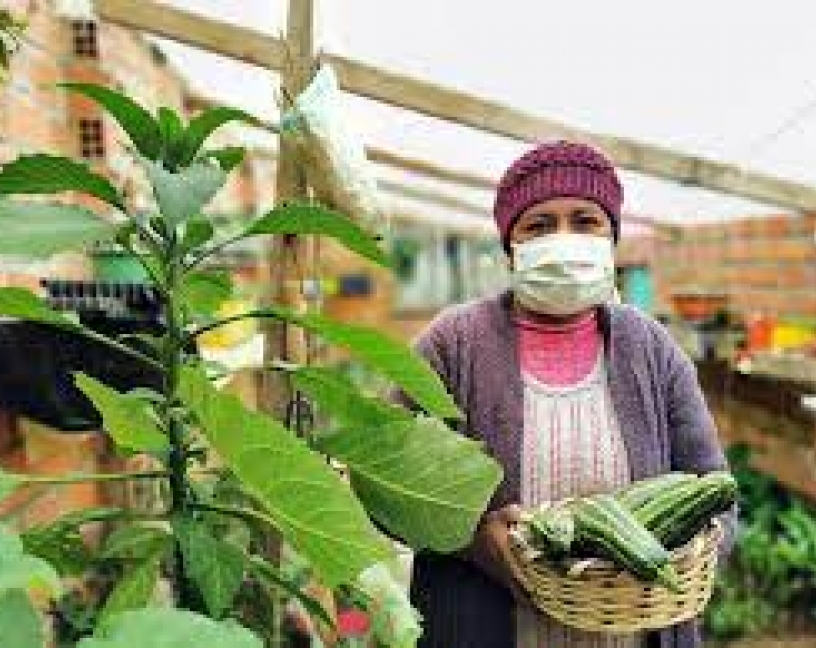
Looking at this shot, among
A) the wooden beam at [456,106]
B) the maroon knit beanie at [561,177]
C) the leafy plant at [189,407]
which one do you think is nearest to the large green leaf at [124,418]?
the leafy plant at [189,407]

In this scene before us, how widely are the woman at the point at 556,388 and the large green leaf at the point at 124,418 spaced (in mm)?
763

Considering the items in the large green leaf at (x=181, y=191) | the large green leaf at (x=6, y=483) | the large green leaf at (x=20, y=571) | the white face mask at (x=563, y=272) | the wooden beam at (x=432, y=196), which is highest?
the wooden beam at (x=432, y=196)

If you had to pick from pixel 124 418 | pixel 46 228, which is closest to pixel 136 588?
pixel 124 418

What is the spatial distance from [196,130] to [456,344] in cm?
72

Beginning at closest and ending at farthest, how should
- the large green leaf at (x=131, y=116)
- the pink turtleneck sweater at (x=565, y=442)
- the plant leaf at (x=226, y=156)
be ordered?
the large green leaf at (x=131, y=116), the plant leaf at (x=226, y=156), the pink turtleneck sweater at (x=565, y=442)

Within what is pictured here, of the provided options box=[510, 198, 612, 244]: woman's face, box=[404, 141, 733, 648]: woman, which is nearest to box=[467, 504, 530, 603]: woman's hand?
box=[404, 141, 733, 648]: woman

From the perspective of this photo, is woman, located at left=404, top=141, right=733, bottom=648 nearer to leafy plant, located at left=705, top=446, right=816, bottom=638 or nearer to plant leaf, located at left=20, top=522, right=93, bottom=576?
plant leaf, located at left=20, top=522, right=93, bottom=576

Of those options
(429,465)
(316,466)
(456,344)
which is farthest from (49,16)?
(316,466)

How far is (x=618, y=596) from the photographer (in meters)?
1.36

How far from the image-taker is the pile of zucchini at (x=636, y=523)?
52.9 inches

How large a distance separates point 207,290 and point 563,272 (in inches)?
25.0

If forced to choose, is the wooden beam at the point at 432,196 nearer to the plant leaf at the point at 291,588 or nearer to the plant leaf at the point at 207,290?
the plant leaf at the point at 207,290

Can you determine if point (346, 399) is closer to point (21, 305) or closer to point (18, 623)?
point (21, 305)

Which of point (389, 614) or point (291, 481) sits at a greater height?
point (291, 481)
